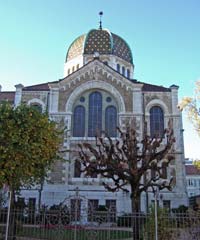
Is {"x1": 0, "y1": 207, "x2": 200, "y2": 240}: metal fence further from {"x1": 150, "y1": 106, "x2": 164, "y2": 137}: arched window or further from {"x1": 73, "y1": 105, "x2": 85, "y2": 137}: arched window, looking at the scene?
{"x1": 150, "y1": 106, "x2": 164, "y2": 137}: arched window

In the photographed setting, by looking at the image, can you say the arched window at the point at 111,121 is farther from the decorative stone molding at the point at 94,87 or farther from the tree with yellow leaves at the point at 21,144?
the tree with yellow leaves at the point at 21,144

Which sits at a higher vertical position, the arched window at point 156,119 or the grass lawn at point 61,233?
the arched window at point 156,119

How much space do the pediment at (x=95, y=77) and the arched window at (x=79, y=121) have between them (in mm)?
2852

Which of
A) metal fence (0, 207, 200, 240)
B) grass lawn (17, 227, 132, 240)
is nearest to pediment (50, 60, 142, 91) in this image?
grass lawn (17, 227, 132, 240)

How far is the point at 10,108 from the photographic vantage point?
14.0 metres

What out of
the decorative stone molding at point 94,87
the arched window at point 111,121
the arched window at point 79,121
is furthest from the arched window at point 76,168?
the decorative stone molding at point 94,87

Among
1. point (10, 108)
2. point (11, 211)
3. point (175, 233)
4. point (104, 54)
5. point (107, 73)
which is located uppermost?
point (104, 54)

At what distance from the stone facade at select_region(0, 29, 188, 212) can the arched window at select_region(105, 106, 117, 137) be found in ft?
1.54

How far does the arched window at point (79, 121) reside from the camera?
109 feet

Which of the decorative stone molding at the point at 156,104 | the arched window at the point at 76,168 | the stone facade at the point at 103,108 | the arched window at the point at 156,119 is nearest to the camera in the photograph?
the stone facade at the point at 103,108

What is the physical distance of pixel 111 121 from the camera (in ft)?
110

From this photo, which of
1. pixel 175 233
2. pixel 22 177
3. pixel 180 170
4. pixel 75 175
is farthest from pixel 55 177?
pixel 175 233

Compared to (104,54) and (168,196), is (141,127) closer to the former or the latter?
(168,196)

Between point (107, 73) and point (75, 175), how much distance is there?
11.7 m
